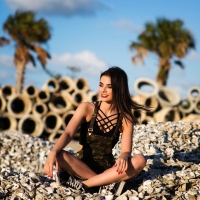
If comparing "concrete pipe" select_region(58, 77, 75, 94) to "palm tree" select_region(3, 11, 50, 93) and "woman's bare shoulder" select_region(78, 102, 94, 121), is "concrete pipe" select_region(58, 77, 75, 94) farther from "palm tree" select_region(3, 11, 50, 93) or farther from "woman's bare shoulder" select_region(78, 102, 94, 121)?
"woman's bare shoulder" select_region(78, 102, 94, 121)

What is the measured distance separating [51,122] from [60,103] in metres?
0.92

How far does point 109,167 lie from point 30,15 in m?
17.0

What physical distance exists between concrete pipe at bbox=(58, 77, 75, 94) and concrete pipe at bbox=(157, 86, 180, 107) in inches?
131

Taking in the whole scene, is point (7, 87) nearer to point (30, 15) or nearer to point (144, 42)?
point (30, 15)

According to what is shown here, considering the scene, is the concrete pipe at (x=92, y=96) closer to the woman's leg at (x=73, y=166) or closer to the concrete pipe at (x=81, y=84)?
the concrete pipe at (x=81, y=84)

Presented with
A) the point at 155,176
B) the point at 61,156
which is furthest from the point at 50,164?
the point at 155,176

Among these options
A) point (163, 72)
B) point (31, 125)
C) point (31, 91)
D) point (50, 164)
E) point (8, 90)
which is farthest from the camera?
point (163, 72)

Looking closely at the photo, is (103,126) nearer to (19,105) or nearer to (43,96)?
(43,96)

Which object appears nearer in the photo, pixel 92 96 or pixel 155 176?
pixel 155 176

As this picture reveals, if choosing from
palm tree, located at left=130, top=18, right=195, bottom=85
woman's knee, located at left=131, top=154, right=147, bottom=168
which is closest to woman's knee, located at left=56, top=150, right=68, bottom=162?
woman's knee, located at left=131, top=154, right=147, bottom=168

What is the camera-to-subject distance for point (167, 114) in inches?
648

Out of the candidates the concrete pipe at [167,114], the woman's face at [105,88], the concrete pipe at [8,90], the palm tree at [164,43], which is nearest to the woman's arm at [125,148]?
the woman's face at [105,88]

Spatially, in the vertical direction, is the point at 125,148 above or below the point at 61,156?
above

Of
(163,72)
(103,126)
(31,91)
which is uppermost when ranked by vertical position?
(163,72)
